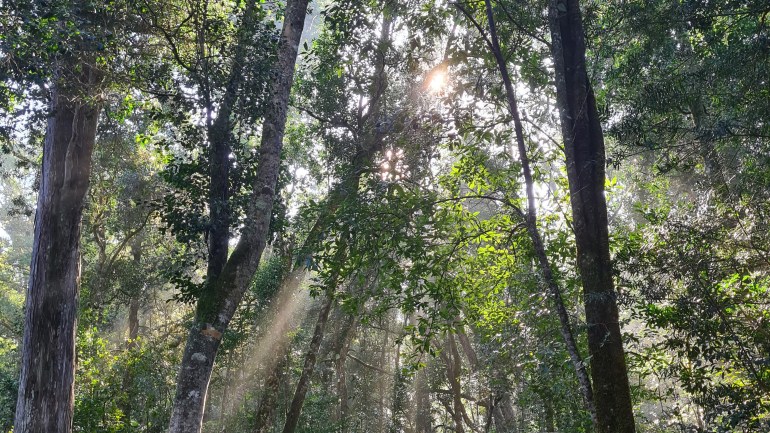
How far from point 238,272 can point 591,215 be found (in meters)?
4.15

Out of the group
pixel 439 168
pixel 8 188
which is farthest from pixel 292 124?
pixel 8 188

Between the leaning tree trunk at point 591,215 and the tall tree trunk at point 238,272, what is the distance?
12.3ft

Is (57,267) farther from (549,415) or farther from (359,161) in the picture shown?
(549,415)

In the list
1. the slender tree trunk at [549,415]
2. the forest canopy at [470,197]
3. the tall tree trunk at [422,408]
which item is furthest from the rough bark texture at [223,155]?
the tall tree trunk at [422,408]

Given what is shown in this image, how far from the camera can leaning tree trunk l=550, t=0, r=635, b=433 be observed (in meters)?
4.93

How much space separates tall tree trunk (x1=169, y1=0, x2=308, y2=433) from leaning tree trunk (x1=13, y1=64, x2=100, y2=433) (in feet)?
7.94

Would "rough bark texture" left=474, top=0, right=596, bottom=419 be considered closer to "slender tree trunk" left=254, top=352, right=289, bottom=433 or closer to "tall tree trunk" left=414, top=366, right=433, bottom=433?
"slender tree trunk" left=254, top=352, right=289, bottom=433

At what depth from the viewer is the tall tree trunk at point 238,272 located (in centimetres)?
621

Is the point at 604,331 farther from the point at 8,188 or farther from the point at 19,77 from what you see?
the point at 8,188

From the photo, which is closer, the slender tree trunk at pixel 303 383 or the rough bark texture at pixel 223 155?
the rough bark texture at pixel 223 155

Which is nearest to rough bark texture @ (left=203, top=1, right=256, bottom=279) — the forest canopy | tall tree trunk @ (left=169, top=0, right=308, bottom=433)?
the forest canopy

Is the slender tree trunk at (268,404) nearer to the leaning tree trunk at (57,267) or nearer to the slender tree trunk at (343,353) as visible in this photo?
the slender tree trunk at (343,353)

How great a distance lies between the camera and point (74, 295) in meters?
8.12

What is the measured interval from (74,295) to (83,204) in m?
1.42
